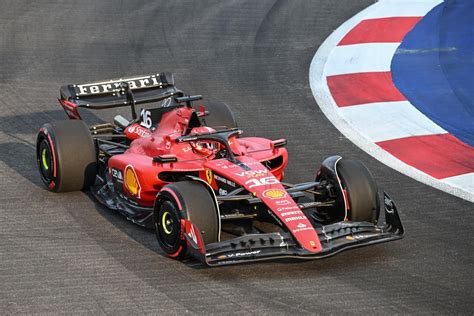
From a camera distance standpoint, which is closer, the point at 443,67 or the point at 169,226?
the point at 169,226

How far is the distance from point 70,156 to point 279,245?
288 centimetres

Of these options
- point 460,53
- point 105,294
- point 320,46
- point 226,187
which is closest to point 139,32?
point 320,46

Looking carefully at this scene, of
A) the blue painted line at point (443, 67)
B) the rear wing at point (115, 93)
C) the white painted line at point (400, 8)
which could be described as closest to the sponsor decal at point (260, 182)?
the rear wing at point (115, 93)

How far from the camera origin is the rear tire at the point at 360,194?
887 centimetres

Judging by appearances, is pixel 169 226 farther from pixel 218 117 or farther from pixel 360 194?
pixel 218 117

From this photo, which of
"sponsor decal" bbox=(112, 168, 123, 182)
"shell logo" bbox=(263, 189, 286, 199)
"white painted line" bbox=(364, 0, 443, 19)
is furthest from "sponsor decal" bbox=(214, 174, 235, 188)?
"white painted line" bbox=(364, 0, 443, 19)

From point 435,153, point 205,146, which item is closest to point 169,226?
point 205,146

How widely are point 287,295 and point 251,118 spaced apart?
5350 mm

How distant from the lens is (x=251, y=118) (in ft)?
41.8

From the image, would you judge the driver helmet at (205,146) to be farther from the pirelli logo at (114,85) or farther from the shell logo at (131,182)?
the pirelli logo at (114,85)

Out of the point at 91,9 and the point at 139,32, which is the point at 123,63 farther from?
the point at 91,9

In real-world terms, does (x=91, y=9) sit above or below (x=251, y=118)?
above

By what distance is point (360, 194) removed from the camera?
8898mm

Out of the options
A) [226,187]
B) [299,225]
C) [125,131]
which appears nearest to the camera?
[299,225]
